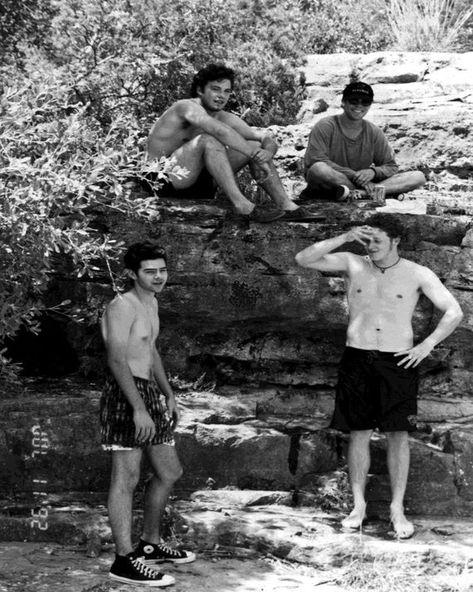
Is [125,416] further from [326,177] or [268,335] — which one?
[326,177]

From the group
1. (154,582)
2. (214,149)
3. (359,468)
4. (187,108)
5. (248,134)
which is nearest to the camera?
(154,582)

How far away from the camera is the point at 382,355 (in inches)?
272

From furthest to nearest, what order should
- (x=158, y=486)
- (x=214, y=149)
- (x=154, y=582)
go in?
(x=214, y=149) < (x=158, y=486) < (x=154, y=582)

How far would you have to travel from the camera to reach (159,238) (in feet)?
27.1

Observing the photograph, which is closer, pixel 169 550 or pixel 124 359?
pixel 124 359

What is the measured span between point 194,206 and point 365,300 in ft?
6.15

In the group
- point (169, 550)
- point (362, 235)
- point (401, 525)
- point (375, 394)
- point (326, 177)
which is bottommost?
point (169, 550)

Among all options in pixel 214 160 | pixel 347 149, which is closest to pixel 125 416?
pixel 214 160

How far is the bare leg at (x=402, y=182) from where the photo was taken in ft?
29.0

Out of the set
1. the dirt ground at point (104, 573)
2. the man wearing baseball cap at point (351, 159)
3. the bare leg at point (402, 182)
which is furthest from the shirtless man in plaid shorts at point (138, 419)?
the bare leg at point (402, 182)

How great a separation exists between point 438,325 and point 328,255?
831 mm

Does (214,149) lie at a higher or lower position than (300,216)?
→ higher

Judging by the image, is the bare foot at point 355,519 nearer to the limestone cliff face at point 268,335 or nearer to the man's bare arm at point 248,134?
the limestone cliff face at point 268,335

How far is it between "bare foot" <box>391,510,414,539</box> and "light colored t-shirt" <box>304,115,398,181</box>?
305 cm
